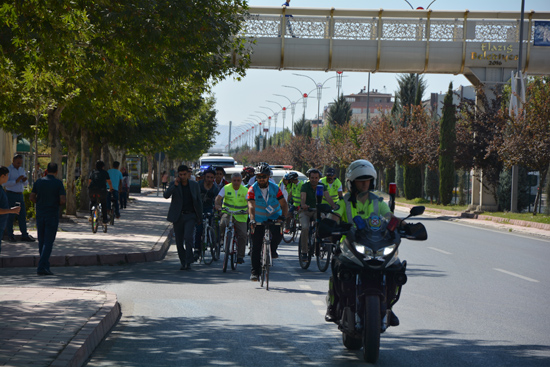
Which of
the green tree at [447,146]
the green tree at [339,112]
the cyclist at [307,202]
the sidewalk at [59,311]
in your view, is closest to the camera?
the sidewalk at [59,311]

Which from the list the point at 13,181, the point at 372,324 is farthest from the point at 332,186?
the point at 372,324

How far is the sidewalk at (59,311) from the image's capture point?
6570 mm

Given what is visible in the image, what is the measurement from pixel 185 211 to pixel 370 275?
798 cm

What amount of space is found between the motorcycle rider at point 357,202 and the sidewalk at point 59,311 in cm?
218

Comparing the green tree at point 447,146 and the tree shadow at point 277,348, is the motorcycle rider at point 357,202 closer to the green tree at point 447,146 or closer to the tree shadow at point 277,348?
the tree shadow at point 277,348

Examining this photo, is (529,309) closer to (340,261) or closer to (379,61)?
(340,261)

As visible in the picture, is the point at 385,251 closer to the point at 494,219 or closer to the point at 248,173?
the point at 248,173

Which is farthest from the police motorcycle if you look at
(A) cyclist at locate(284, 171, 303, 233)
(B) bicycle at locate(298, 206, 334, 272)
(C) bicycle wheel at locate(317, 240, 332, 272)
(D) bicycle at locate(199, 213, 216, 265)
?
(A) cyclist at locate(284, 171, 303, 233)

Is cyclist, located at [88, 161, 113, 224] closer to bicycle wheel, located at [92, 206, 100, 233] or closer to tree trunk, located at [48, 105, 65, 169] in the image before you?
bicycle wheel, located at [92, 206, 100, 233]

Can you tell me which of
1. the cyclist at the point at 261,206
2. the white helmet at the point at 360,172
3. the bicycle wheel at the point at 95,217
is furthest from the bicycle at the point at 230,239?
the bicycle wheel at the point at 95,217

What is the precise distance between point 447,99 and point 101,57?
32.3 m

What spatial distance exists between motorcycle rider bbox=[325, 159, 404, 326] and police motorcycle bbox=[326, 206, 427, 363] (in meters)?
0.15

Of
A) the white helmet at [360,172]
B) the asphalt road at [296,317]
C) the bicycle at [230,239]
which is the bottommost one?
the asphalt road at [296,317]

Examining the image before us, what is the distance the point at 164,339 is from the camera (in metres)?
7.94
